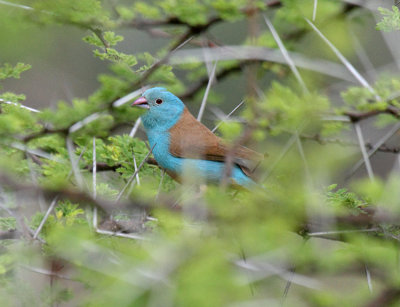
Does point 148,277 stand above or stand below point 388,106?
above

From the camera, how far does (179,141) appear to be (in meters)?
4.17

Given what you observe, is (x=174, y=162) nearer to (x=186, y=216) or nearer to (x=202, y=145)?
(x=202, y=145)

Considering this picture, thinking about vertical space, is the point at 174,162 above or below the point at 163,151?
above

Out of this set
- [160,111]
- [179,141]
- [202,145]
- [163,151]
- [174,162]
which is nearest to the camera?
[174,162]

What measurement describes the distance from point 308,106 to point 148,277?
0.94 meters

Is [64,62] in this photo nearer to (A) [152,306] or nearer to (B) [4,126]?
(B) [4,126]

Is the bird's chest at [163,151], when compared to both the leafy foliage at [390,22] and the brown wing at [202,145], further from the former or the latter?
the leafy foliage at [390,22]

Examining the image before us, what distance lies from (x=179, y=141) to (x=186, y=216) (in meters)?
2.53

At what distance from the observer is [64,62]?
27.1 feet

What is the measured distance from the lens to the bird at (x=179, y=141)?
351 cm

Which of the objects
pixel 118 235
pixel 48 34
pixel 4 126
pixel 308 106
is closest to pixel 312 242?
pixel 308 106

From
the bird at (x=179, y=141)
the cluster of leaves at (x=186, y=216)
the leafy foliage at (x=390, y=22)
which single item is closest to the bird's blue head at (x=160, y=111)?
the bird at (x=179, y=141)

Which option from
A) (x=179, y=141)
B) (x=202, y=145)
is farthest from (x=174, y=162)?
(x=179, y=141)

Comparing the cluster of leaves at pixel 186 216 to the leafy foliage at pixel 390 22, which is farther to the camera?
the leafy foliage at pixel 390 22
